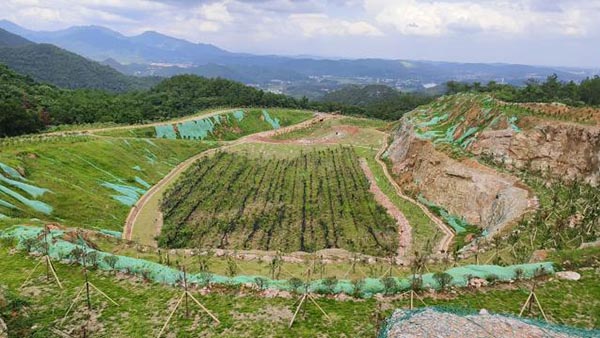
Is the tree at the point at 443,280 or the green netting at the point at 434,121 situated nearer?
the tree at the point at 443,280

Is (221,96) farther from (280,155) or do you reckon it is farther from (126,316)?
(126,316)

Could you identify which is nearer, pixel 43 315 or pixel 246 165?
pixel 43 315

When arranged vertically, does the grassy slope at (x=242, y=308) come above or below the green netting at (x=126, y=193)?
above

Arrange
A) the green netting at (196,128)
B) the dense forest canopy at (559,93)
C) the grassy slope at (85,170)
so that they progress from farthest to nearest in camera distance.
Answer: the green netting at (196,128) → the dense forest canopy at (559,93) → the grassy slope at (85,170)

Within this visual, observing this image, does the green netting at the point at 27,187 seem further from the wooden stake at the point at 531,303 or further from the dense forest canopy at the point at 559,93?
the dense forest canopy at the point at 559,93

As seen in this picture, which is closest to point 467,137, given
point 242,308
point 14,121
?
point 242,308

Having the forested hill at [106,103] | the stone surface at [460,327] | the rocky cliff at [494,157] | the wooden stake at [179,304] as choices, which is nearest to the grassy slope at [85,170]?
the forested hill at [106,103]

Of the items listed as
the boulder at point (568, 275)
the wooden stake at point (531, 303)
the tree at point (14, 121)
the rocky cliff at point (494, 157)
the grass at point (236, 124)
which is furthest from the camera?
the grass at point (236, 124)

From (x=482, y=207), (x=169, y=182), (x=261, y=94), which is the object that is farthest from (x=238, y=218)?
(x=261, y=94)
